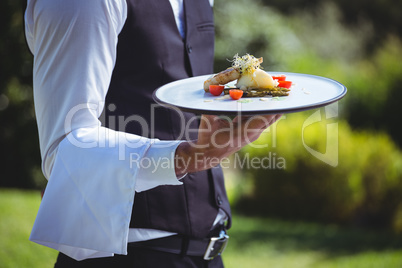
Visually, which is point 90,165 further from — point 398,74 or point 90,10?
point 398,74

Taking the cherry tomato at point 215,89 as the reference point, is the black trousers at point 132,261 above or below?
below

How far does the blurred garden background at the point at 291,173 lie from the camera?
206 inches

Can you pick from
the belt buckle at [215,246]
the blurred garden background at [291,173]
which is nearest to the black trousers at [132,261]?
the belt buckle at [215,246]

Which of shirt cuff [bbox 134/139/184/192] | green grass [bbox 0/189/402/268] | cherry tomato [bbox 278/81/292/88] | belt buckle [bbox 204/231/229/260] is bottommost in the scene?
green grass [bbox 0/189/402/268]

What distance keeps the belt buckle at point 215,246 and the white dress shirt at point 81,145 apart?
523 millimetres

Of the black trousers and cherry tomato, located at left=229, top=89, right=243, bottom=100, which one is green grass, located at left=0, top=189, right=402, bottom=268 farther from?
cherry tomato, located at left=229, top=89, right=243, bottom=100

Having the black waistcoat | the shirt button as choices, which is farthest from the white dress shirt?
the shirt button

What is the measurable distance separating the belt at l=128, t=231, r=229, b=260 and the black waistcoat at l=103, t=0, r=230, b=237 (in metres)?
0.03

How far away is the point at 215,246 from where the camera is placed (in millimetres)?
1779

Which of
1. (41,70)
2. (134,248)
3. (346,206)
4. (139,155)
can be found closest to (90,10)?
(41,70)

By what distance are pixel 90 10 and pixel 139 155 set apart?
42 centimetres

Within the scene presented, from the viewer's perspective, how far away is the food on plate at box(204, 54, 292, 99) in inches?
58.4

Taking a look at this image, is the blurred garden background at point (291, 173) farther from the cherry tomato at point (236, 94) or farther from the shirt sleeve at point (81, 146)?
the shirt sleeve at point (81, 146)

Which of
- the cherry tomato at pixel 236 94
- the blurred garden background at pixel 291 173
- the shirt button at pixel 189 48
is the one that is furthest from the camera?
the blurred garden background at pixel 291 173
